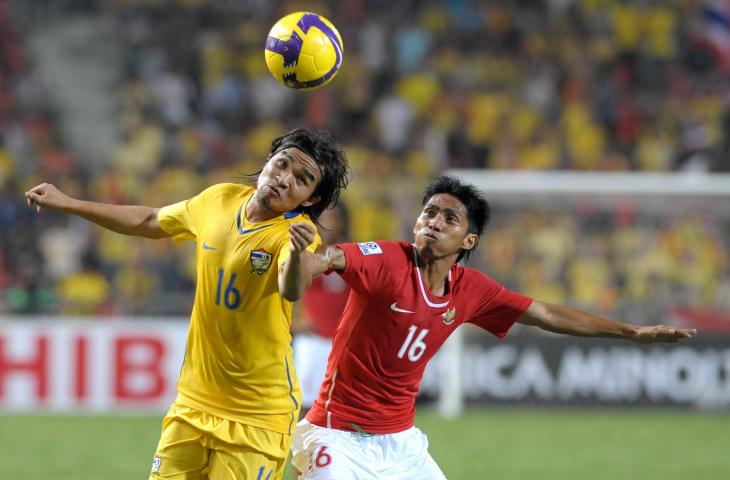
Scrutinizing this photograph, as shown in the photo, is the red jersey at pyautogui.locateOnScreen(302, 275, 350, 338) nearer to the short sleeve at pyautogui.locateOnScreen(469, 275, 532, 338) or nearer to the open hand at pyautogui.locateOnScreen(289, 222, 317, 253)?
the short sleeve at pyautogui.locateOnScreen(469, 275, 532, 338)

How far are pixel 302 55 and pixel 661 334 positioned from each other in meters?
2.09

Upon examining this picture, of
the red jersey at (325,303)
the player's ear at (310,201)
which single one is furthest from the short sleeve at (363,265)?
the red jersey at (325,303)

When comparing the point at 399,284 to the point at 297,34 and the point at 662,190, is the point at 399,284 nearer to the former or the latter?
the point at 297,34

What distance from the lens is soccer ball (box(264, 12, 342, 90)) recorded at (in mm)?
5543

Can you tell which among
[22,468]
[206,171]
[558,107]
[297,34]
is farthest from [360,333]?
[558,107]

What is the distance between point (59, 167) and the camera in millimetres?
15273

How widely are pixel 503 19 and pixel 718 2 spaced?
3313mm

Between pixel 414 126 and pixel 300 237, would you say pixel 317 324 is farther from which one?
pixel 414 126

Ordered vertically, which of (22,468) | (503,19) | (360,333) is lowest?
(22,468)

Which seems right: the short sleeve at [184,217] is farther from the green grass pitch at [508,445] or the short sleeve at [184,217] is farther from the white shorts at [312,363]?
the green grass pitch at [508,445]

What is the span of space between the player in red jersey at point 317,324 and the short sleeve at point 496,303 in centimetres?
211

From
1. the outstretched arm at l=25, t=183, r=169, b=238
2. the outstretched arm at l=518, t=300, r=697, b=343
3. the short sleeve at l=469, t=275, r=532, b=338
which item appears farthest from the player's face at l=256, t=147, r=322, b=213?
the outstretched arm at l=518, t=300, r=697, b=343

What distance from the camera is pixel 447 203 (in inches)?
208

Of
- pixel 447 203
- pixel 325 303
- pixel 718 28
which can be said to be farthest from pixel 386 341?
pixel 718 28
